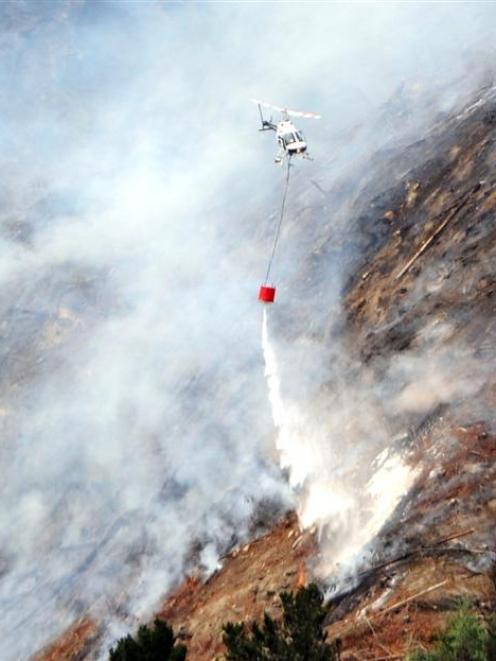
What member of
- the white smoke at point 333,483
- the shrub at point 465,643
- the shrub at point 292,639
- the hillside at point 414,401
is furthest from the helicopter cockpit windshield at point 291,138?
the shrub at point 465,643

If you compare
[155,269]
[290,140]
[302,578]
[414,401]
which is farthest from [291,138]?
[155,269]

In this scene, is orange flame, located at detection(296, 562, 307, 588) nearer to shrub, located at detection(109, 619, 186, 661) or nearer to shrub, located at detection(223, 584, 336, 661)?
shrub, located at detection(223, 584, 336, 661)

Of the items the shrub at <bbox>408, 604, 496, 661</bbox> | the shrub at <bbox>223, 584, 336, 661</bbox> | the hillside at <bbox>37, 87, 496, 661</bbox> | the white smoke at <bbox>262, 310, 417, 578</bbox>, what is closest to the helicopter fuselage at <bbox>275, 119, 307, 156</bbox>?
the hillside at <bbox>37, 87, 496, 661</bbox>

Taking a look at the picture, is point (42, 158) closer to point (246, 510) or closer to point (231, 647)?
point (246, 510)

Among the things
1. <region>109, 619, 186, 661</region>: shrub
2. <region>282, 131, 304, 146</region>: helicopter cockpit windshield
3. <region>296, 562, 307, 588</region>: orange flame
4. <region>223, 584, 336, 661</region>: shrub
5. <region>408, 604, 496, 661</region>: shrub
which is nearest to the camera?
<region>408, 604, 496, 661</region>: shrub

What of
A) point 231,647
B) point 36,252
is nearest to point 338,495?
point 231,647

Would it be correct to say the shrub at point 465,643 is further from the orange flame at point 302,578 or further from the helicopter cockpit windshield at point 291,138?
the helicopter cockpit windshield at point 291,138
